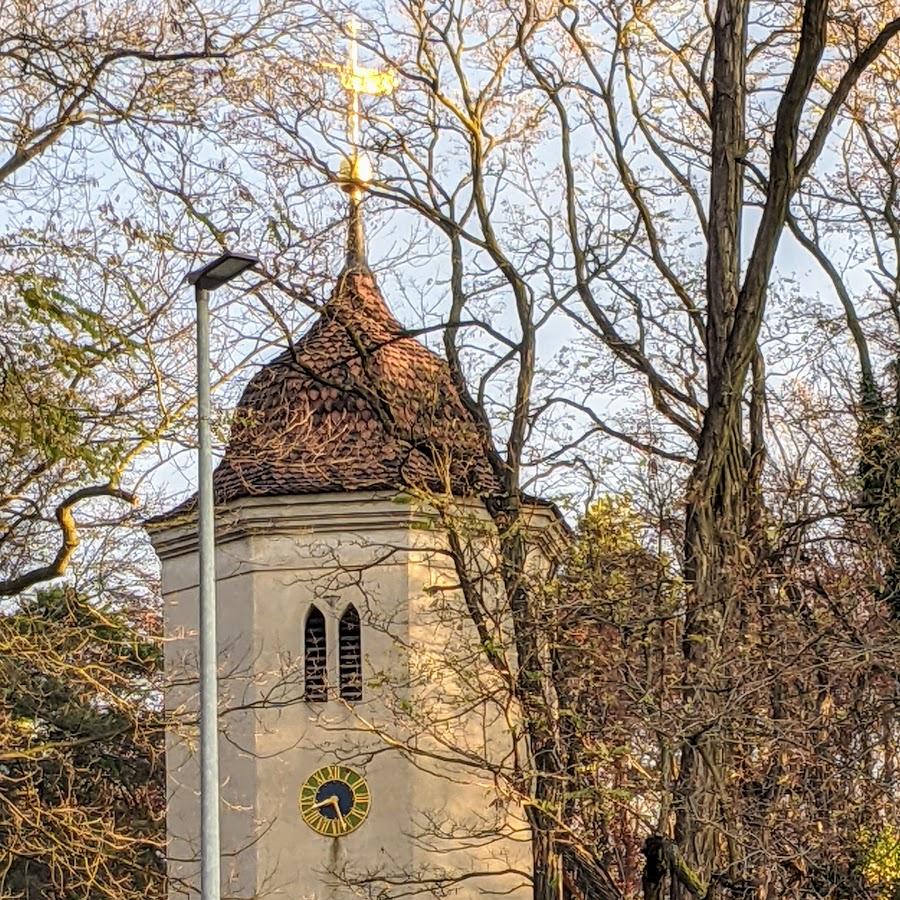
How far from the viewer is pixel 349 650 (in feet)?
77.5

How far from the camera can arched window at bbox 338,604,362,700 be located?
23172 millimetres

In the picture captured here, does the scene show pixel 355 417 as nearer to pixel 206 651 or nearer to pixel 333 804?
pixel 333 804

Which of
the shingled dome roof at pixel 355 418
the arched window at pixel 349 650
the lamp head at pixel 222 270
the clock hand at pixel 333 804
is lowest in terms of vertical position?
the clock hand at pixel 333 804

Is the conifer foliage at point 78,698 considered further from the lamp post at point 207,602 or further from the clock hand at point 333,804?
the clock hand at point 333,804

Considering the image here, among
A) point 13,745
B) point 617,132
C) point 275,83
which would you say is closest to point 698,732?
point 13,745

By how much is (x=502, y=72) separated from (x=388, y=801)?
855cm

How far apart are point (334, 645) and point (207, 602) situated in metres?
11.7

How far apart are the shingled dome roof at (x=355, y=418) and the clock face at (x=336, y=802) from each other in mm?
3495

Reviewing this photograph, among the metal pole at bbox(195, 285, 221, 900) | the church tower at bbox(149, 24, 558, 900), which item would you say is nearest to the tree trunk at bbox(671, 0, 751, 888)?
the metal pole at bbox(195, 285, 221, 900)

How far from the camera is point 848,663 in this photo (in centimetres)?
1507

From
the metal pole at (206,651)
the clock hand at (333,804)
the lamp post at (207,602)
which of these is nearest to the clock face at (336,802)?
the clock hand at (333,804)

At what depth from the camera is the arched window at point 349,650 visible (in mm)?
23172

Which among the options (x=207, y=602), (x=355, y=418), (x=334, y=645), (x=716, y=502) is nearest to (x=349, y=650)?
(x=334, y=645)

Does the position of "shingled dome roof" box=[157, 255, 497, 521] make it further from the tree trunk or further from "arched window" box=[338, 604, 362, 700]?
the tree trunk
